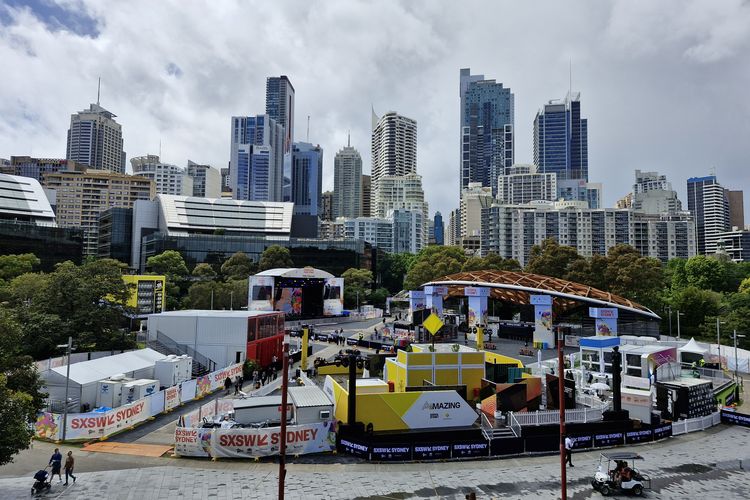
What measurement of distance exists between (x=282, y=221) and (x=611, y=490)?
423 ft

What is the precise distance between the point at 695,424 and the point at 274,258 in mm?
87116

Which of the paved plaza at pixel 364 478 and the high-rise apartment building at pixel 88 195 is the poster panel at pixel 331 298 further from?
the high-rise apartment building at pixel 88 195

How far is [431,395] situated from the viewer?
79.6ft

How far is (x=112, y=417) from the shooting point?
78.7 feet

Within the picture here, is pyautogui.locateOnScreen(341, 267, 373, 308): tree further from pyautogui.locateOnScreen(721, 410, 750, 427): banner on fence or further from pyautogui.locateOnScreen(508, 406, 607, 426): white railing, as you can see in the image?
pyautogui.locateOnScreen(508, 406, 607, 426): white railing

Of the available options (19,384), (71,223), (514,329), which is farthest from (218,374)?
(71,223)

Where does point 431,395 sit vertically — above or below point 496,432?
above

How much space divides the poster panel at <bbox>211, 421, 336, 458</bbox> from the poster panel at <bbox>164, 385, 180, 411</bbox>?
879 centimetres

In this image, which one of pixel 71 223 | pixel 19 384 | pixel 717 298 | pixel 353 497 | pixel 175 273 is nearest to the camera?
pixel 353 497

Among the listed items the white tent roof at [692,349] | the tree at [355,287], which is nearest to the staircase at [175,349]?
the white tent roof at [692,349]

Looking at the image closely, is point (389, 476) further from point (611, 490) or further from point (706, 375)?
point (706, 375)

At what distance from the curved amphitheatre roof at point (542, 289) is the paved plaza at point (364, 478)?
33693 millimetres

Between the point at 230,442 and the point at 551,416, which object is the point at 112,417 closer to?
the point at 230,442

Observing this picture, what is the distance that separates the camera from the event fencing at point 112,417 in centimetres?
2302
